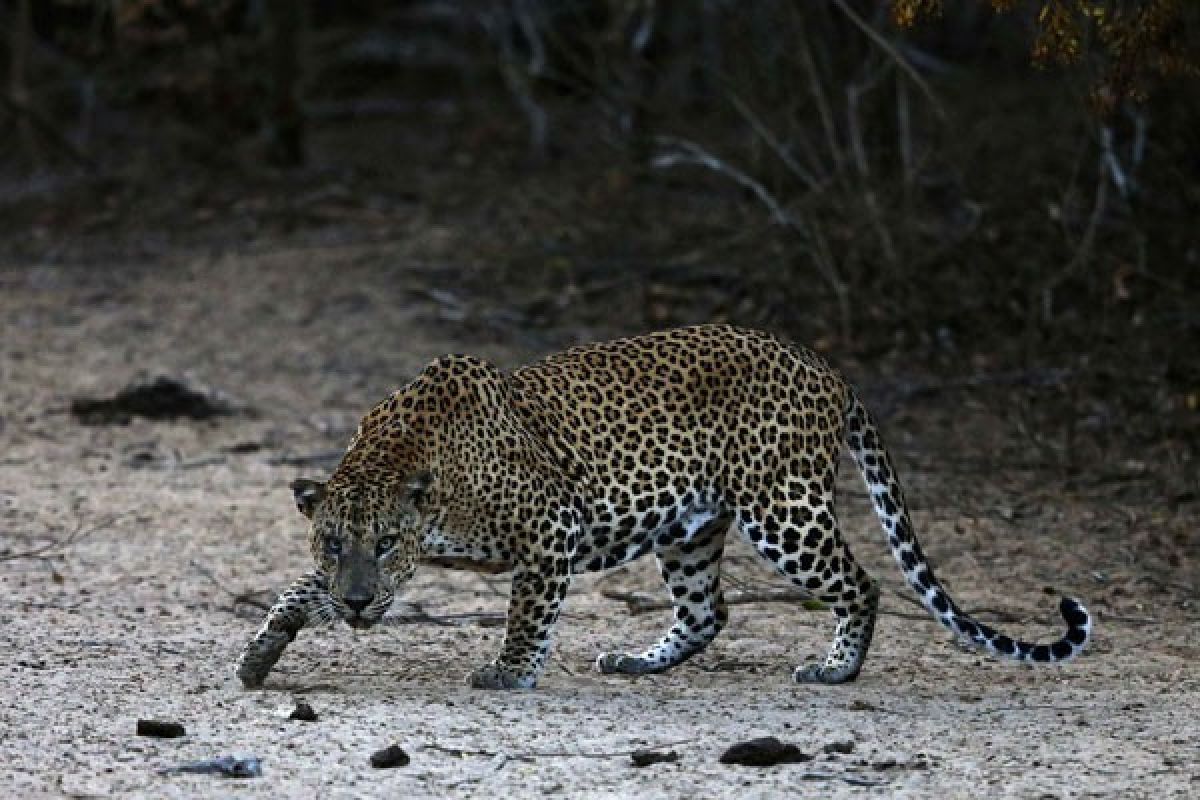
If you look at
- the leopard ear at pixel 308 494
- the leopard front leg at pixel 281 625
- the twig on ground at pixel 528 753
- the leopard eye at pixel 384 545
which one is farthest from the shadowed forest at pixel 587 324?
the leopard ear at pixel 308 494

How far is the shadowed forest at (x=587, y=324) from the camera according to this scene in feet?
23.4

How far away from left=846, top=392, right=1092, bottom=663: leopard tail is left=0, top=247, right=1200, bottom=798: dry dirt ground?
0.17 metres

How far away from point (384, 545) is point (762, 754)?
1.48 metres

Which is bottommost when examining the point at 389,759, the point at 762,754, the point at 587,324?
the point at 587,324

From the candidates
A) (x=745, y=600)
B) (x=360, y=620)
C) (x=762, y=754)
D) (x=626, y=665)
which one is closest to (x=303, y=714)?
(x=360, y=620)

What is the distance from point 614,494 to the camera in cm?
798

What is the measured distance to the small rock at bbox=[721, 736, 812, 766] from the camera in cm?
661

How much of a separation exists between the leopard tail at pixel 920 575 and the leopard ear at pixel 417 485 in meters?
1.86

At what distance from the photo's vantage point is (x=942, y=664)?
28.2 feet

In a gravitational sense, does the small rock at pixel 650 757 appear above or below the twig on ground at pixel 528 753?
above

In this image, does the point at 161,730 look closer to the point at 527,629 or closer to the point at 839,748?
the point at 527,629

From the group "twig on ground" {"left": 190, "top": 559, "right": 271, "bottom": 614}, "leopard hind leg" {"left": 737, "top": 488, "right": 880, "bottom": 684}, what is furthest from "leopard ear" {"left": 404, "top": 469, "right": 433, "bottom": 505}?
"twig on ground" {"left": 190, "top": 559, "right": 271, "bottom": 614}

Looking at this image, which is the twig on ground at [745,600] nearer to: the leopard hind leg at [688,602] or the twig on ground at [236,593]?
the leopard hind leg at [688,602]

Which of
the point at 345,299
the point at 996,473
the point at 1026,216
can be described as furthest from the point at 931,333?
the point at 345,299
